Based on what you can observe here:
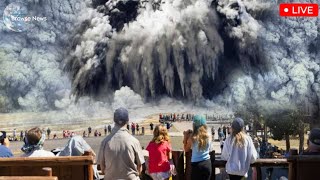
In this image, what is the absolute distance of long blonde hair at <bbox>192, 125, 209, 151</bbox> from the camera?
608cm

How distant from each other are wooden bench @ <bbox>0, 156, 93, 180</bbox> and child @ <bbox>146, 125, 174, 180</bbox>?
1.24 metres

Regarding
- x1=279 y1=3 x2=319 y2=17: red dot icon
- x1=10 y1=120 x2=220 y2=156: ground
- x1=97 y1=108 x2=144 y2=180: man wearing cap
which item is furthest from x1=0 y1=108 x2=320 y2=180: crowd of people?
x1=279 y1=3 x2=319 y2=17: red dot icon

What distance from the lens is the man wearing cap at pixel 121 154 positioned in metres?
4.98

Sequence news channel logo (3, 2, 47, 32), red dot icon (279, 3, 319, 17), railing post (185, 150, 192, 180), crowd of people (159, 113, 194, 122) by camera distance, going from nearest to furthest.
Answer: railing post (185, 150, 192, 180)
news channel logo (3, 2, 47, 32)
crowd of people (159, 113, 194, 122)
red dot icon (279, 3, 319, 17)

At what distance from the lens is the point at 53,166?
5.04 metres

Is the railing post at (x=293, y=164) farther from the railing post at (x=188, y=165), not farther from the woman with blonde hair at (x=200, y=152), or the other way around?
the railing post at (x=188, y=165)

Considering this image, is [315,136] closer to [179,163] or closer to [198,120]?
[198,120]

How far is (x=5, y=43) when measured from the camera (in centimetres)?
1273

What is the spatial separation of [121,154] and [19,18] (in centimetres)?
856

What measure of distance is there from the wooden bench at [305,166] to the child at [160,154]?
1.69m

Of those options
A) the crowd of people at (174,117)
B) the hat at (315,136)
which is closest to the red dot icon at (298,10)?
the crowd of people at (174,117)

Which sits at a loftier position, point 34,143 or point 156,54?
point 156,54

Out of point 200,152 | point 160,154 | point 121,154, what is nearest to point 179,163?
point 160,154

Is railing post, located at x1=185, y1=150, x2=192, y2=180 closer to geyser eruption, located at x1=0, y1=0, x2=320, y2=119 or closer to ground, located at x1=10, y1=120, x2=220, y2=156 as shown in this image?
ground, located at x1=10, y1=120, x2=220, y2=156
